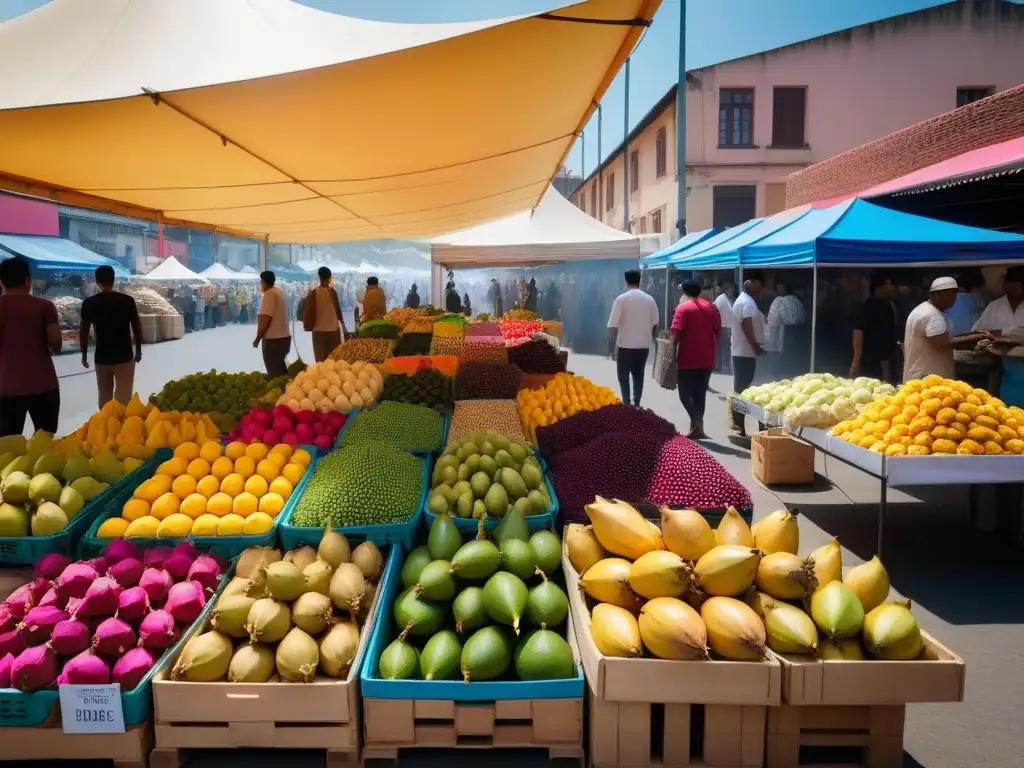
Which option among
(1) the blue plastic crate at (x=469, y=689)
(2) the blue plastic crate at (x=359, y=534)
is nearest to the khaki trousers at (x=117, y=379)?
(2) the blue plastic crate at (x=359, y=534)

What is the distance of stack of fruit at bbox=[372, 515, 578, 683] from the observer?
2465mm

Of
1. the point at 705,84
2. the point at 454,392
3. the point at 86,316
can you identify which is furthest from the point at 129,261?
the point at 454,392

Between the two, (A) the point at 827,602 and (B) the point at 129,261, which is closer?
(A) the point at 827,602

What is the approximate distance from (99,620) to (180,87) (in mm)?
2313

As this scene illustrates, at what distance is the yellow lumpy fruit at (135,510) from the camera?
335 cm

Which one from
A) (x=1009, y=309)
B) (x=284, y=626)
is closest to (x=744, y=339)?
(x=1009, y=309)

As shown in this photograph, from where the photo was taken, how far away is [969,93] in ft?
80.3

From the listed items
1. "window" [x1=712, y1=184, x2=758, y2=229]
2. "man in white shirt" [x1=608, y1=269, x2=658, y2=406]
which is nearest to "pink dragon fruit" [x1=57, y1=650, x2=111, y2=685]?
"man in white shirt" [x1=608, y1=269, x2=658, y2=406]

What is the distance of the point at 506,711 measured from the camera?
2.42 metres

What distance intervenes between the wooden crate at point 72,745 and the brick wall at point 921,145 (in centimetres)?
1383

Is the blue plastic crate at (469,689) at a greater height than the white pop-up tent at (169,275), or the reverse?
the white pop-up tent at (169,275)

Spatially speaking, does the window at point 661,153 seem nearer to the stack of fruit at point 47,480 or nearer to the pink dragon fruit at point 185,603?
the stack of fruit at point 47,480

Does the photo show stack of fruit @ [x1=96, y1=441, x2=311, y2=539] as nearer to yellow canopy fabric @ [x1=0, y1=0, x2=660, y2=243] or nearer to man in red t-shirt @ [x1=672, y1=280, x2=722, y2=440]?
yellow canopy fabric @ [x1=0, y1=0, x2=660, y2=243]

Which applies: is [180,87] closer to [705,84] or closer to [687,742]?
[687,742]
